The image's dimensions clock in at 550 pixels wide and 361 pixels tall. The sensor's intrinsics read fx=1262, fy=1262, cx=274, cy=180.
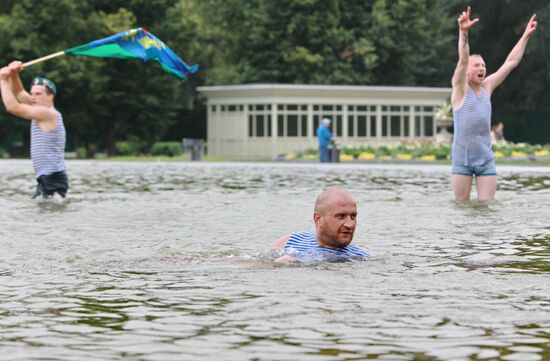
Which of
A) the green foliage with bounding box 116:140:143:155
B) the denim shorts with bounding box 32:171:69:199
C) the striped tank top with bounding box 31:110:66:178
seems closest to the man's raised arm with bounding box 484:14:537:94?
the striped tank top with bounding box 31:110:66:178

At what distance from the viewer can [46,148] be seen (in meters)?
18.4

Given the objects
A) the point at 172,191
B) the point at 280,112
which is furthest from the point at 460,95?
the point at 280,112

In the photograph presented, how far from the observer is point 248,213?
56.0 ft

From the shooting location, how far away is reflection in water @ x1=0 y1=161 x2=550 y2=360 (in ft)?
21.7

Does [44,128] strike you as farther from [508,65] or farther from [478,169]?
[508,65]

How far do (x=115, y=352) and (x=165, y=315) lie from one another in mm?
1286

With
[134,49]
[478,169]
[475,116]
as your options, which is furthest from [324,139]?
[475,116]

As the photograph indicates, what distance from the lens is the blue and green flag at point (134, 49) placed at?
19594mm

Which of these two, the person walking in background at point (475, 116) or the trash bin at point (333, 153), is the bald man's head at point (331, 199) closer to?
the person walking in background at point (475, 116)

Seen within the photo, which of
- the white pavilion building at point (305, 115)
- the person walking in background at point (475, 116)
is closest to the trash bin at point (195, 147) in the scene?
the white pavilion building at point (305, 115)

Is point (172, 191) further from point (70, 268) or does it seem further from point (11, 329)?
point (11, 329)

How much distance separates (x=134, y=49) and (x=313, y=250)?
35.3ft

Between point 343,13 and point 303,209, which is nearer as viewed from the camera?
point 303,209

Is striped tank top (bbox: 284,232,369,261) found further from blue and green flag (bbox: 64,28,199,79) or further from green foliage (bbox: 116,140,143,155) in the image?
green foliage (bbox: 116,140,143,155)
